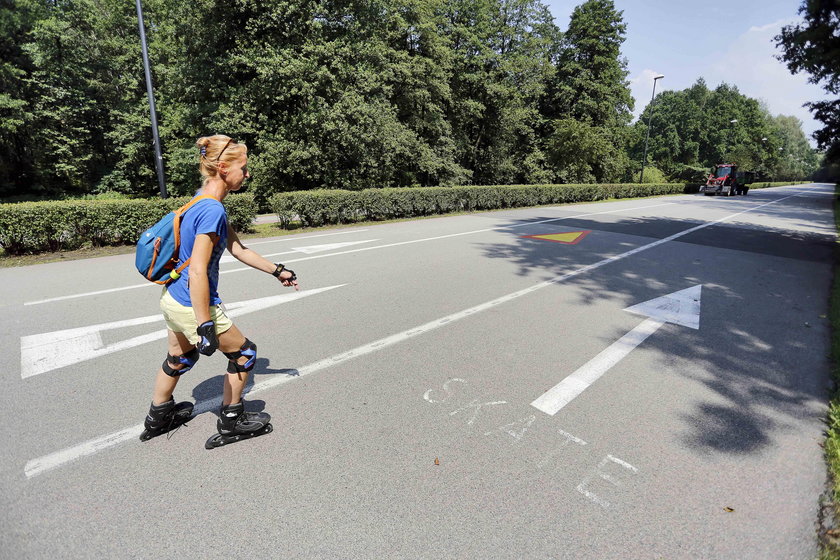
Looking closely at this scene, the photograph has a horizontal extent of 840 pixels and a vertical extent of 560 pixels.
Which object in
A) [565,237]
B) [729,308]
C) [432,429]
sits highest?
[565,237]

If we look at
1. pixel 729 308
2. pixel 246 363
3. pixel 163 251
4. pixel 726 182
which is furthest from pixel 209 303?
pixel 726 182

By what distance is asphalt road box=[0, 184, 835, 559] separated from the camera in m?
2.10

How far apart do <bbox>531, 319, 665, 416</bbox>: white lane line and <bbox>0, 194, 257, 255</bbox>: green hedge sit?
10.7m

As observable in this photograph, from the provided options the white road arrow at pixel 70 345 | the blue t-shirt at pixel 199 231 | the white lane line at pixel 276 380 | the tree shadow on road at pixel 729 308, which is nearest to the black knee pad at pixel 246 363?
the blue t-shirt at pixel 199 231

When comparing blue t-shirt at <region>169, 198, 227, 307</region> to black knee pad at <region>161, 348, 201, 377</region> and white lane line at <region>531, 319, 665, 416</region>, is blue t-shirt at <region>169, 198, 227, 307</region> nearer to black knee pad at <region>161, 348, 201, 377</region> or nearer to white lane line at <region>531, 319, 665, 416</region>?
black knee pad at <region>161, 348, 201, 377</region>

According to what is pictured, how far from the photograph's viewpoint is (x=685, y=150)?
72750 millimetres

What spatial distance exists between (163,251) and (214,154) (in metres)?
0.66

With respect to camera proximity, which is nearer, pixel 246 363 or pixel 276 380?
pixel 246 363

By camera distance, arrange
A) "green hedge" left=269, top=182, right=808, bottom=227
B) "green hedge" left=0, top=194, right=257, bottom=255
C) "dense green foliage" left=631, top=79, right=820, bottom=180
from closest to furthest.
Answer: "green hedge" left=0, top=194, right=257, bottom=255, "green hedge" left=269, top=182, right=808, bottom=227, "dense green foliage" left=631, top=79, right=820, bottom=180

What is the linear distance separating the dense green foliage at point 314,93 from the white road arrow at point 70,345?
13.6 meters

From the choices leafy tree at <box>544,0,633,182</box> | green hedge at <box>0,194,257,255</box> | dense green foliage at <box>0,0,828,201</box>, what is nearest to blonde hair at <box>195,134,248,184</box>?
green hedge at <box>0,194,257,255</box>

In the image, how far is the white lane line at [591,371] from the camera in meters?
3.31

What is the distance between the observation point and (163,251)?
235 centimetres

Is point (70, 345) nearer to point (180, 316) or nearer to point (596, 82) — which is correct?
point (180, 316)
